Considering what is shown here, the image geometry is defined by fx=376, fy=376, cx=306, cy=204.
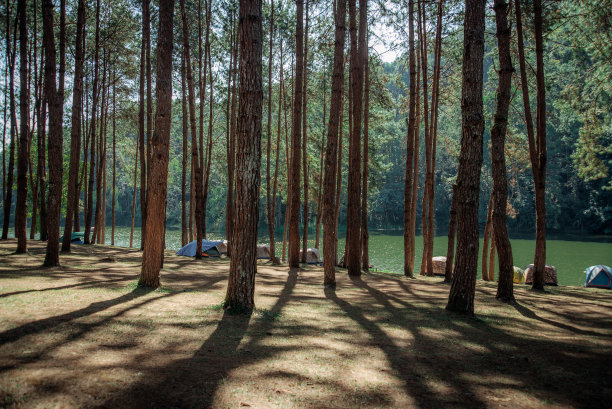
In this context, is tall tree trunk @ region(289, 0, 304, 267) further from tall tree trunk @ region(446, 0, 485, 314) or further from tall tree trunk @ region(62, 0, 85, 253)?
tall tree trunk @ region(446, 0, 485, 314)

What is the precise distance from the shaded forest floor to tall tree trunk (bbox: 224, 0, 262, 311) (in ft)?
2.24

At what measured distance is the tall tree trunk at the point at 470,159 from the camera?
5766 millimetres

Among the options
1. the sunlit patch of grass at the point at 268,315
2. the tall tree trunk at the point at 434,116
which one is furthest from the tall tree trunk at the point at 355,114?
the sunlit patch of grass at the point at 268,315

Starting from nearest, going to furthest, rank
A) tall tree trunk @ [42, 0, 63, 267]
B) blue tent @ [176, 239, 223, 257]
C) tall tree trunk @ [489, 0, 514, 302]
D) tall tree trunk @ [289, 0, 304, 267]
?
tall tree trunk @ [489, 0, 514, 302] → tall tree trunk @ [42, 0, 63, 267] → tall tree trunk @ [289, 0, 304, 267] → blue tent @ [176, 239, 223, 257]

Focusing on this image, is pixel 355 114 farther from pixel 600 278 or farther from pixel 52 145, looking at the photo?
pixel 600 278

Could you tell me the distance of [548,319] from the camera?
5.98m

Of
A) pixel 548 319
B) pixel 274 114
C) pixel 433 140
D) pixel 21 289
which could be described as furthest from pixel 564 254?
pixel 21 289

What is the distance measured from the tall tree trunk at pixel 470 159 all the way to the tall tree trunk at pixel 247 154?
317cm

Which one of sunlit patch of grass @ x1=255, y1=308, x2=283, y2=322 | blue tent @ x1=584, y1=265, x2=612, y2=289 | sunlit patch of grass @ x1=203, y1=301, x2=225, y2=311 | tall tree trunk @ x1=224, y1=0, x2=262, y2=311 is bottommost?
blue tent @ x1=584, y1=265, x2=612, y2=289

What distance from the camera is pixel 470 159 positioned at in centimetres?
582

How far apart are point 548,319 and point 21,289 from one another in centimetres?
819

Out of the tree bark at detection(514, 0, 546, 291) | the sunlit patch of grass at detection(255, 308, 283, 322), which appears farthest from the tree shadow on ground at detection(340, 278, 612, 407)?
the tree bark at detection(514, 0, 546, 291)

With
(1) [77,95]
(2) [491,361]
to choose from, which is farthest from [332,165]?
(1) [77,95]

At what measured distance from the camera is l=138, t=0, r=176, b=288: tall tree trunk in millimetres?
6457
